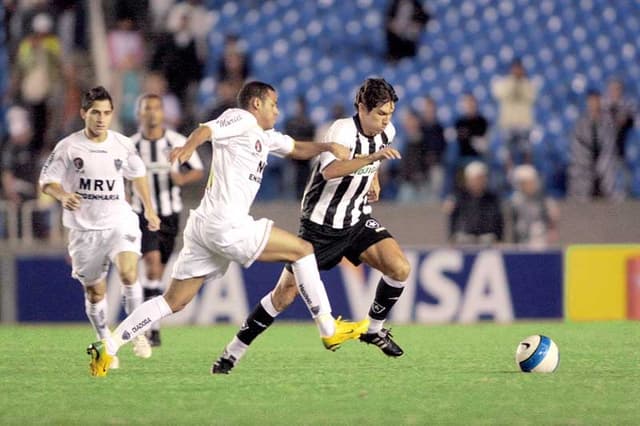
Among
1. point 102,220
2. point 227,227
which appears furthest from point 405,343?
point 227,227

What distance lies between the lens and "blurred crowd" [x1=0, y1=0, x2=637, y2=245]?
15.3 m

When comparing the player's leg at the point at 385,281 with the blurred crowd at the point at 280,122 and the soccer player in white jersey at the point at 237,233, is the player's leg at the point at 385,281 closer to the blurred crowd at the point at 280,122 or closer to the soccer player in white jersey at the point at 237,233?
the soccer player in white jersey at the point at 237,233

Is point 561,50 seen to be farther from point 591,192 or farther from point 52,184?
point 52,184

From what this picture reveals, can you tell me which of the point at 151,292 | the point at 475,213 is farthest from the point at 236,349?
the point at 475,213

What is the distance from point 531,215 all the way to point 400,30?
15.0ft

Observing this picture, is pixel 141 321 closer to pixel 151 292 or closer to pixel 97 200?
pixel 97 200

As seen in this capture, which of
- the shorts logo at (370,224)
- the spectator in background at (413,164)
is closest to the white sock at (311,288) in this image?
the shorts logo at (370,224)

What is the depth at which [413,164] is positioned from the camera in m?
16.1

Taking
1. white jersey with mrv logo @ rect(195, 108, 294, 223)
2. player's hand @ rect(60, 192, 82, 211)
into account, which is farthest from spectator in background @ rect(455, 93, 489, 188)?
white jersey with mrv logo @ rect(195, 108, 294, 223)

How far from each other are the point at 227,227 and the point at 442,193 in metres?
8.70

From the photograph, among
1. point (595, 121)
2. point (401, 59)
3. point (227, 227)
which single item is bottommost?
point (227, 227)

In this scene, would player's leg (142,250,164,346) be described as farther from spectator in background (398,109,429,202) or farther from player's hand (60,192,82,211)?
spectator in background (398,109,429,202)

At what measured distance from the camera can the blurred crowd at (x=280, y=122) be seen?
50.3 ft

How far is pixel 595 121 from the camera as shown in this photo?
16.0m
